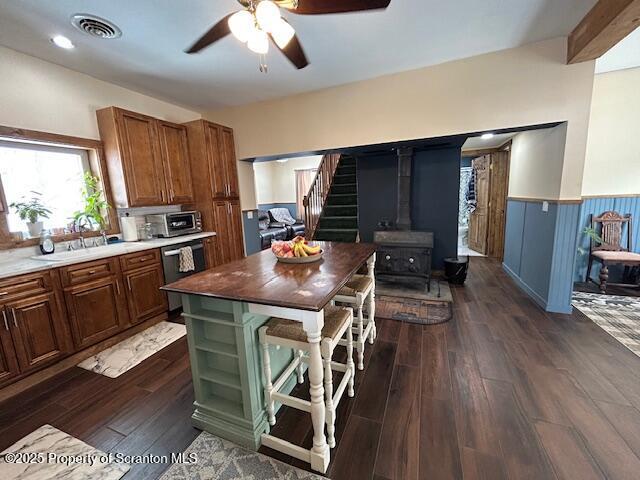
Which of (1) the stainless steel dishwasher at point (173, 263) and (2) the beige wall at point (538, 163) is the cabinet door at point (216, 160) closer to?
(1) the stainless steel dishwasher at point (173, 263)

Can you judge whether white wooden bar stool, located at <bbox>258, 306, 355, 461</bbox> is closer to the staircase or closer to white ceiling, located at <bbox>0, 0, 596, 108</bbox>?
white ceiling, located at <bbox>0, 0, 596, 108</bbox>

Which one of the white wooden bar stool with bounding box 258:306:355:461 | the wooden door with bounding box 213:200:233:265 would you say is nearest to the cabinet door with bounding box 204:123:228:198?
the wooden door with bounding box 213:200:233:265

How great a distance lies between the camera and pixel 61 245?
2.69 meters

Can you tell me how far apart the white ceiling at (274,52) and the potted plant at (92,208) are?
45.8 inches


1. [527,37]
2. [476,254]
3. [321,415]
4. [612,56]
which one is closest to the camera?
[321,415]

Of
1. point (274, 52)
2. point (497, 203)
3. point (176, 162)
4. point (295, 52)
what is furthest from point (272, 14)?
point (497, 203)

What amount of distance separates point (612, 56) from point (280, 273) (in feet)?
14.1

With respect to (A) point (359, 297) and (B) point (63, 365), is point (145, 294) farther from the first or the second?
(A) point (359, 297)

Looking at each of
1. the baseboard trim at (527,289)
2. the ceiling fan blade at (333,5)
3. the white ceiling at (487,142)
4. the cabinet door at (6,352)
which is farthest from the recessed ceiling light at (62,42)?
the baseboard trim at (527,289)

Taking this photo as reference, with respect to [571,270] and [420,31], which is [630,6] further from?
[571,270]

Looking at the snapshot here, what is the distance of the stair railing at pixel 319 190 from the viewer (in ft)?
18.1

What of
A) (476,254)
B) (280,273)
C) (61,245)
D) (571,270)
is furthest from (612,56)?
(61,245)

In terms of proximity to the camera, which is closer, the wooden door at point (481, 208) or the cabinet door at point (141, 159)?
the cabinet door at point (141, 159)

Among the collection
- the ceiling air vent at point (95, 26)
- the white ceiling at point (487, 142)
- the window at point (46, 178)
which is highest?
the ceiling air vent at point (95, 26)
